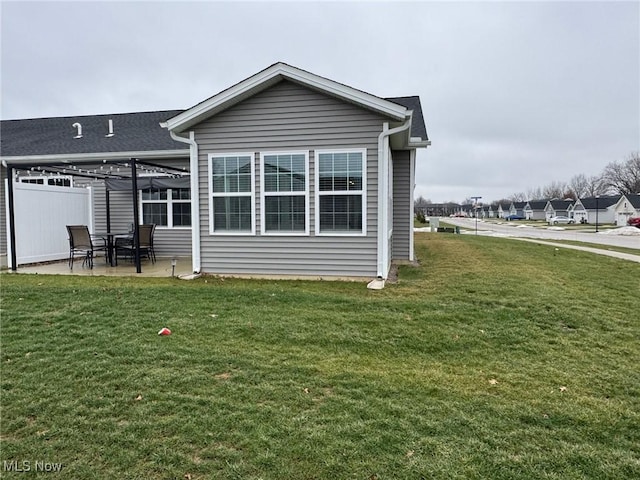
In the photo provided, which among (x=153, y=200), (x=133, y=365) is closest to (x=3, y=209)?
(x=153, y=200)

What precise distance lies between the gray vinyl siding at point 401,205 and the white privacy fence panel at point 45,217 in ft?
29.6

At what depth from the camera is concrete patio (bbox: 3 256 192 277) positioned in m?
8.50

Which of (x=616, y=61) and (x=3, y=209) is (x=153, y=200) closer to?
(x=3, y=209)

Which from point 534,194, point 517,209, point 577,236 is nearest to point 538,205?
point 517,209

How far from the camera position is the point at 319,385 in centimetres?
330

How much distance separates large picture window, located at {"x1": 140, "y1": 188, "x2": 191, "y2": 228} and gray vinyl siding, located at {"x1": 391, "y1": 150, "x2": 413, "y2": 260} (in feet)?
19.4

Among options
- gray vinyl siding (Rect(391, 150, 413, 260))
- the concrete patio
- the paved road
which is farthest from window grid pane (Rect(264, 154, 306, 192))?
the paved road

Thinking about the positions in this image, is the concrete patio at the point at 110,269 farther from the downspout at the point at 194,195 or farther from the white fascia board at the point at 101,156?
the white fascia board at the point at 101,156

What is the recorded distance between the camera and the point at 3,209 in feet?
A: 40.4

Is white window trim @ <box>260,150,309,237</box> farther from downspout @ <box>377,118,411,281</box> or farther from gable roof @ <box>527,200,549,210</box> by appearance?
gable roof @ <box>527,200,549,210</box>

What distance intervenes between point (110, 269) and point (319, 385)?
25.0ft

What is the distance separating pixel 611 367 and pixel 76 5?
51.6 ft

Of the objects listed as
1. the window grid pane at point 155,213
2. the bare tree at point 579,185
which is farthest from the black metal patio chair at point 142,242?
the bare tree at point 579,185

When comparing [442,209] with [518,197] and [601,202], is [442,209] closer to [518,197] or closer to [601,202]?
[518,197]
